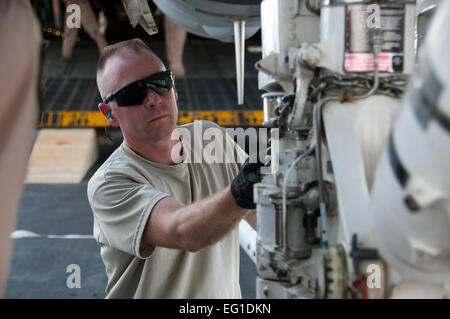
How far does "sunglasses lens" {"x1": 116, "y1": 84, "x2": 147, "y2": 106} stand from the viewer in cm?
178

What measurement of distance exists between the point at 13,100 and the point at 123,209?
912 millimetres

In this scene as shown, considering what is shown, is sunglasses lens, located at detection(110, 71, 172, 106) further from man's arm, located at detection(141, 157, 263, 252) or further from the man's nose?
man's arm, located at detection(141, 157, 263, 252)

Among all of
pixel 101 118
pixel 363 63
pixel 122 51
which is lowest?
pixel 101 118

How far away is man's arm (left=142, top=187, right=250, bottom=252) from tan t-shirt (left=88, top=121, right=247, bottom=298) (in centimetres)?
6

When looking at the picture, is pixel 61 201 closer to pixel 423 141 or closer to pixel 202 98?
pixel 202 98

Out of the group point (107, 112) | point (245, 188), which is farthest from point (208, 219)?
point (107, 112)

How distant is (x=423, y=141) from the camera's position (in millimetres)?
743

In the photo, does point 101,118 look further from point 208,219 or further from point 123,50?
point 208,219

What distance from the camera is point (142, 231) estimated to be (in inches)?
61.1

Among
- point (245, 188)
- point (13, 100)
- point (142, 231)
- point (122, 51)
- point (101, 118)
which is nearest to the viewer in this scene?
point (13, 100)

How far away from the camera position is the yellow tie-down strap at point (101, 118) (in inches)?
383

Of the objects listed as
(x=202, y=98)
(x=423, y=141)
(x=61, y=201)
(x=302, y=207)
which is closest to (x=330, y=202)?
(x=302, y=207)

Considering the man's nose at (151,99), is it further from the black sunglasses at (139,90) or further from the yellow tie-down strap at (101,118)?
the yellow tie-down strap at (101,118)

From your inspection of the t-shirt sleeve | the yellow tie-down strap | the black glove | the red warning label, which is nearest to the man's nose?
the t-shirt sleeve
